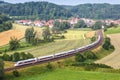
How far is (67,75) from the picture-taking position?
2397 inches

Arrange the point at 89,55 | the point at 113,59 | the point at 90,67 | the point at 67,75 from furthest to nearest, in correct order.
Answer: the point at 113,59 → the point at 89,55 → the point at 90,67 → the point at 67,75

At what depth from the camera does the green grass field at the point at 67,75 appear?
192 feet

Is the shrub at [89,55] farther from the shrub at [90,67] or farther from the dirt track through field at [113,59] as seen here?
the shrub at [90,67]

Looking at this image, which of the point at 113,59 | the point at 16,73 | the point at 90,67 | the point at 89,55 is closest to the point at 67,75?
the point at 90,67

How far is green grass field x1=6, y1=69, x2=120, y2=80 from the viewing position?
192ft

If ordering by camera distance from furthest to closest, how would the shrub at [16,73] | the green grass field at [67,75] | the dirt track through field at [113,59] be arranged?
the dirt track through field at [113,59] < the shrub at [16,73] < the green grass field at [67,75]

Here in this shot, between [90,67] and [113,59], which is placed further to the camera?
[113,59]

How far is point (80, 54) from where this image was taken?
80875mm

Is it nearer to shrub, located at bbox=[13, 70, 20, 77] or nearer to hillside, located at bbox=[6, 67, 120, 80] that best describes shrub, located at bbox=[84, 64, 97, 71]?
hillside, located at bbox=[6, 67, 120, 80]

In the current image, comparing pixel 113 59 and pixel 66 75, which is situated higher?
pixel 66 75

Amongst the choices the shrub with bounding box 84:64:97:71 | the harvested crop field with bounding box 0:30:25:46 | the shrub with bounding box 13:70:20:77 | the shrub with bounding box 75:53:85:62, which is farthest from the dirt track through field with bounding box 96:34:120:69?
the harvested crop field with bounding box 0:30:25:46

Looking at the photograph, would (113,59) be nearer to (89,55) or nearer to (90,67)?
(89,55)

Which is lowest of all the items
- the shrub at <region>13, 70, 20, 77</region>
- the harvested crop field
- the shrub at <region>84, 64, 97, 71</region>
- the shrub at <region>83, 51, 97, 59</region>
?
the harvested crop field

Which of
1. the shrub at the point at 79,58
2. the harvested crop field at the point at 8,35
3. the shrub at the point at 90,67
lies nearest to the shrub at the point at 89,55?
the shrub at the point at 79,58
